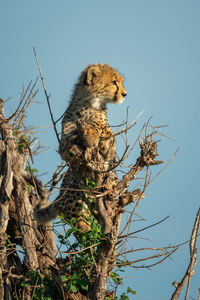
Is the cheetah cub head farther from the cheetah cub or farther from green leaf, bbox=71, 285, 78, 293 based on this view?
green leaf, bbox=71, 285, 78, 293

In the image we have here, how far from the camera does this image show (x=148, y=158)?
4.10 m

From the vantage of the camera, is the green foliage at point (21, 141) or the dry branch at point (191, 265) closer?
the dry branch at point (191, 265)

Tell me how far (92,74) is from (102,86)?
0.84 feet

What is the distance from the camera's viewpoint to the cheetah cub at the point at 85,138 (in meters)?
4.39

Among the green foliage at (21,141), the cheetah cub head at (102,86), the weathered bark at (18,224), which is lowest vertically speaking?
the weathered bark at (18,224)

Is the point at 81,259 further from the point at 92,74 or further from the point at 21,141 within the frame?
the point at 92,74

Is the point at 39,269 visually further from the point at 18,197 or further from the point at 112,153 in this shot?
the point at 112,153

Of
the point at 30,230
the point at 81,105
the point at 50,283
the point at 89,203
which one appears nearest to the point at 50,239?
the point at 30,230

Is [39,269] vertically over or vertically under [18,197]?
under

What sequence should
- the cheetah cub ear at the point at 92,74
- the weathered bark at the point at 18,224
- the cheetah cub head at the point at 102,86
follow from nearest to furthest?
the weathered bark at the point at 18,224 → the cheetah cub head at the point at 102,86 → the cheetah cub ear at the point at 92,74

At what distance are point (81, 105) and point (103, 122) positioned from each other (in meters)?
0.47

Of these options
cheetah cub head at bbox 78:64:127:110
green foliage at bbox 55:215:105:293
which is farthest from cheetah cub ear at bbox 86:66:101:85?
green foliage at bbox 55:215:105:293

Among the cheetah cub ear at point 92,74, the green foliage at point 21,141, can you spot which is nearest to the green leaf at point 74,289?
the green foliage at point 21,141

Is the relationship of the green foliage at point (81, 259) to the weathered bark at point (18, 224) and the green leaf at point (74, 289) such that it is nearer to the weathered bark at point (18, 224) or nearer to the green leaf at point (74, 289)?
the green leaf at point (74, 289)
